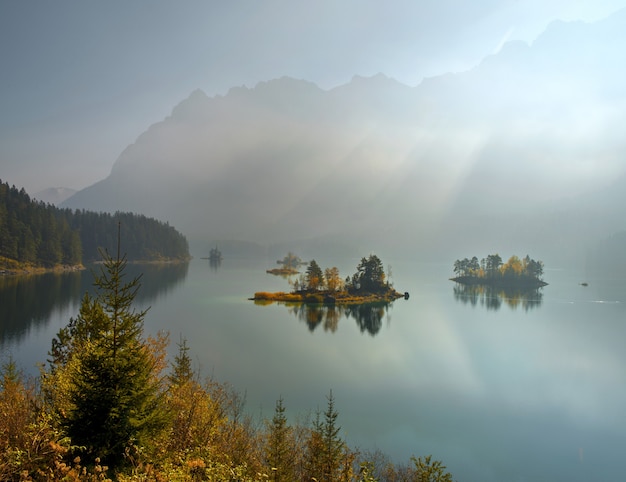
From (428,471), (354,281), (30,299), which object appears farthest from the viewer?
(354,281)

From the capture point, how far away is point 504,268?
15538 centimetres

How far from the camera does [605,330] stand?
72.4 metres

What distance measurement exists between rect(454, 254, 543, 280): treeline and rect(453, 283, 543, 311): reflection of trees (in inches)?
390

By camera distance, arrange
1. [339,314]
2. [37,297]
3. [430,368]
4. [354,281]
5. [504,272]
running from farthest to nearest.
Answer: [504,272] < [354,281] < [339,314] < [37,297] < [430,368]

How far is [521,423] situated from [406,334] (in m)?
34.5

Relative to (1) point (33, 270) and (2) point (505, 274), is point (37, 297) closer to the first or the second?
(1) point (33, 270)

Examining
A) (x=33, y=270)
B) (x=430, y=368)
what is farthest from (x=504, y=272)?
(x=33, y=270)

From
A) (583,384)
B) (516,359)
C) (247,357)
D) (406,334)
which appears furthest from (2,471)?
(406,334)

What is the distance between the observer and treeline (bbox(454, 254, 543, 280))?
150 m

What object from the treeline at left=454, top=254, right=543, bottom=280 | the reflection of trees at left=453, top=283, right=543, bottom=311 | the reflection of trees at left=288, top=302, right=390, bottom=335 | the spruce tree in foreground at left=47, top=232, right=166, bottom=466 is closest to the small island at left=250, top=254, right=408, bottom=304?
the reflection of trees at left=288, top=302, right=390, bottom=335

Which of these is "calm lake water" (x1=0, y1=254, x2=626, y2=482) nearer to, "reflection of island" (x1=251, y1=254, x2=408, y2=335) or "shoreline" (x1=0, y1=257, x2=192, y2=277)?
"reflection of island" (x1=251, y1=254, x2=408, y2=335)

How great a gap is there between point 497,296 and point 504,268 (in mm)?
38344

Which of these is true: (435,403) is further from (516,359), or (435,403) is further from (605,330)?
(605,330)

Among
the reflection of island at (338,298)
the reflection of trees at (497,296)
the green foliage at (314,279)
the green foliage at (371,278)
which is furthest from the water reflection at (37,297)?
the reflection of trees at (497,296)
